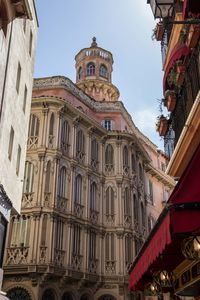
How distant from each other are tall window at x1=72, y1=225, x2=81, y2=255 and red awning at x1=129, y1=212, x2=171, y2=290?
18862mm

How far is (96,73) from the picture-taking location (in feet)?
167

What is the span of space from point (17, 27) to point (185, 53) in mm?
8185

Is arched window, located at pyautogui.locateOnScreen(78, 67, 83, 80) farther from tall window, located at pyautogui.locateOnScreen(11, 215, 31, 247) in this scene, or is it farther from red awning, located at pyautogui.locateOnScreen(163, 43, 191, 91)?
red awning, located at pyautogui.locateOnScreen(163, 43, 191, 91)

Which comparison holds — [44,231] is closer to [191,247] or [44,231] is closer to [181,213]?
[191,247]

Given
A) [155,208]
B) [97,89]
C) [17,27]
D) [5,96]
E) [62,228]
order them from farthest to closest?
1. [97,89]
2. [155,208]
3. [62,228]
4. [17,27]
5. [5,96]

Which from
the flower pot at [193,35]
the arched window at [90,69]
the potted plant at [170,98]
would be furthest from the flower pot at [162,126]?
the arched window at [90,69]

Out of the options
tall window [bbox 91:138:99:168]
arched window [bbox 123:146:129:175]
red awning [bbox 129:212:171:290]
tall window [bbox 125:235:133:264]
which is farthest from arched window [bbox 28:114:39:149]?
red awning [bbox 129:212:171:290]

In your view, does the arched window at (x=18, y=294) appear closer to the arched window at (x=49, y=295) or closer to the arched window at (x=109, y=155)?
the arched window at (x=49, y=295)

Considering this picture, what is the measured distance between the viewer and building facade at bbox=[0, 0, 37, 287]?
45.6 ft

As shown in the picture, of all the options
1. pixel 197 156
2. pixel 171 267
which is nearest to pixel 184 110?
pixel 171 267

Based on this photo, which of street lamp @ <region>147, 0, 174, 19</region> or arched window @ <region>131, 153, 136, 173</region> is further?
arched window @ <region>131, 153, 136, 173</region>

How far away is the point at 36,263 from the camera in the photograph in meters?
25.6

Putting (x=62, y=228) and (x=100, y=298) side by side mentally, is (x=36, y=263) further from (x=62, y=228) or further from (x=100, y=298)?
(x=100, y=298)

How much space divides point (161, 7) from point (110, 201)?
20.9 meters
